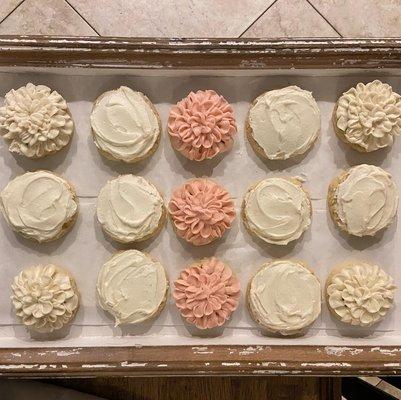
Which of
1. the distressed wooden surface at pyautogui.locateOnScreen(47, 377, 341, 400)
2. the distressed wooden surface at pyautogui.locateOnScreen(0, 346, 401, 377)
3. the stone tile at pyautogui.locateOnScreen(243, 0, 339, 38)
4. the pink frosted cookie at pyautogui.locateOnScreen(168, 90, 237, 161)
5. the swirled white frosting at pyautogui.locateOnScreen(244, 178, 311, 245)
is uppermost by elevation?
the stone tile at pyautogui.locateOnScreen(243, 0, 339, 38)

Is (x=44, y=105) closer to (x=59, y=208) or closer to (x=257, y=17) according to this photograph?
(x=59, y=208)

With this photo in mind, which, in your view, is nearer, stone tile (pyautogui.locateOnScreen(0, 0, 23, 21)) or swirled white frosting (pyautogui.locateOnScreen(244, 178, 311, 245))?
swirled white frosting (pyautogui.locateOnScreen(244, 178, 311, 245))

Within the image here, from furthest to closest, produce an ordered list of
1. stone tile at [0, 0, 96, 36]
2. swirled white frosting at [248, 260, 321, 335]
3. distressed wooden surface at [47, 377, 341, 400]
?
stone tile at [0, 0, 96, 36] < distressed wooden surface at [47, 377, 341, 400] < swirled white frosting at [248, 260, 321, 335]

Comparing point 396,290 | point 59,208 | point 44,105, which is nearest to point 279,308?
point 396,290

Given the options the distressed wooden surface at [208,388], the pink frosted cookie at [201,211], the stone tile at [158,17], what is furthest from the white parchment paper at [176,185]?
the stone tile at [158,17]

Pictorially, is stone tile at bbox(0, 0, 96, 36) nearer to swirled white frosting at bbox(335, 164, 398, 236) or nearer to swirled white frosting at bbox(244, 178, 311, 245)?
swirled white frosting at bbox(244, 178, 311, 245)

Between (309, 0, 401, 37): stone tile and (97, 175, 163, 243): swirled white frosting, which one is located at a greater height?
(309, 0, 401, 37): stone tile

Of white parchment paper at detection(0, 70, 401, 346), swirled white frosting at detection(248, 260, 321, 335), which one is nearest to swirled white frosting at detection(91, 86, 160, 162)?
white parchment paper at detection(0, 70, 401, 346)

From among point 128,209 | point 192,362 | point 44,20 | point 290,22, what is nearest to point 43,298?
point 128,209
